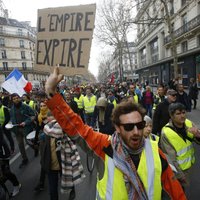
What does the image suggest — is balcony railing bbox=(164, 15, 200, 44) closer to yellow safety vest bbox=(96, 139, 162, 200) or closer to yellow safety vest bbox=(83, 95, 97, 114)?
yellow safety vest bbox=(83, 95, 97, 114)

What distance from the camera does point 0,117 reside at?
7117 millimetres

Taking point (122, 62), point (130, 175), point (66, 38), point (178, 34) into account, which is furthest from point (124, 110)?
point (122, 62)

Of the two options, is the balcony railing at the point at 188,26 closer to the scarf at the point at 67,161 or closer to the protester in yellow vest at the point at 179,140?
the protester in yellow vest at the point at 179,140

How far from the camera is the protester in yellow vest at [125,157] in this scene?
1695 mm

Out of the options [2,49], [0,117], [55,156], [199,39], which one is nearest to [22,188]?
[55,156]

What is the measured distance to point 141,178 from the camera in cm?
171

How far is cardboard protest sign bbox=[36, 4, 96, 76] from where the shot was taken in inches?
95.2

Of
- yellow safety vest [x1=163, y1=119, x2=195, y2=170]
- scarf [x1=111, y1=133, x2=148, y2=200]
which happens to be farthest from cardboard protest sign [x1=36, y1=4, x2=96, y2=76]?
yellow safety vest [x1=163, y1=119, x2=195, y2=170]

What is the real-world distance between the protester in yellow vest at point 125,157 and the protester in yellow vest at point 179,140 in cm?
114

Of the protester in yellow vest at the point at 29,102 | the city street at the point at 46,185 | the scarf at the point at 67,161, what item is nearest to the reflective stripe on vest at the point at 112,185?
the scarf at the point at 67,161

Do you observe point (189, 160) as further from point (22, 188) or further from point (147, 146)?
point (22, 188)

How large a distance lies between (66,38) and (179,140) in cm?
178

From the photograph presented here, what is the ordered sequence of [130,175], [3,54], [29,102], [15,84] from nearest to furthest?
[130,175], [15,84], [29,102], [3,54]

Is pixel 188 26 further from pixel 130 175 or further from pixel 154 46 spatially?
pixel 130 175
